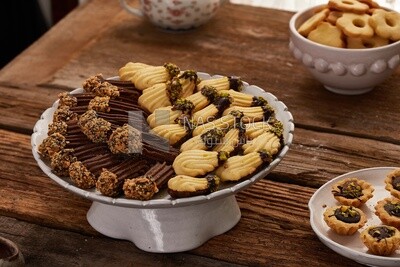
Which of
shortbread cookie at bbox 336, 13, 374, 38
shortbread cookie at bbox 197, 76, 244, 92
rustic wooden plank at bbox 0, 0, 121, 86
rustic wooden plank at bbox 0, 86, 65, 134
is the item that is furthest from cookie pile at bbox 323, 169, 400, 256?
rustic wooden plank at bbox 0, 0, 121, 86

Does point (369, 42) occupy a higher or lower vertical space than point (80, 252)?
higher

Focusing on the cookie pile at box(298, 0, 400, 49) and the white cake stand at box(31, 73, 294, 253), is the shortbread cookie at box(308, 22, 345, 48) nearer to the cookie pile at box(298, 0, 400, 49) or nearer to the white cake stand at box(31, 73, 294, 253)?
the cookie pile at box(298, 0, 400, 49)

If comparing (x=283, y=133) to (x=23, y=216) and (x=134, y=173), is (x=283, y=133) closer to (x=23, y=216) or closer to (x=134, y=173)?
(x=134, y=173)

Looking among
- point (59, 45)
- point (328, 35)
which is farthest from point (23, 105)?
point (328, 35)

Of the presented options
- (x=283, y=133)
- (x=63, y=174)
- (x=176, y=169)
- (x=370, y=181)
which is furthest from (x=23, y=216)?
(x=370, y=181)

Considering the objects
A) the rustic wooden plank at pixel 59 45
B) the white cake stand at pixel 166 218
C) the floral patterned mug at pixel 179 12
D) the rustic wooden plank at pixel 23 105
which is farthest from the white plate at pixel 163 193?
the floral patterned mug at pixel 179 12

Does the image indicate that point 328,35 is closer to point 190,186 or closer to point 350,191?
point 350,191
